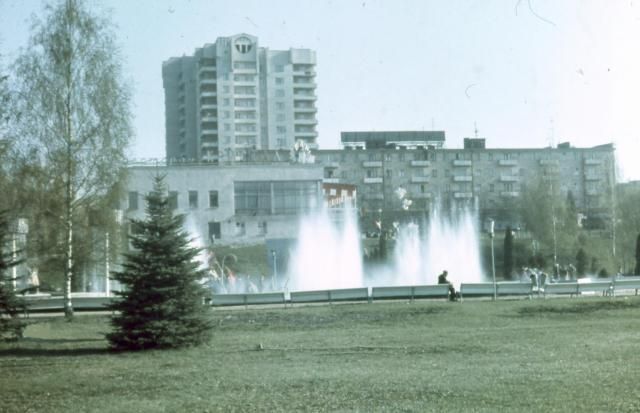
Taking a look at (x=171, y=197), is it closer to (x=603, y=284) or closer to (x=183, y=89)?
(x=603, y=284)

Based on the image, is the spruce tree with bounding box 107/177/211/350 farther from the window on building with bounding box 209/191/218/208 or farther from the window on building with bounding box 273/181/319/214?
the window on building with bounding box 273/181/319/214

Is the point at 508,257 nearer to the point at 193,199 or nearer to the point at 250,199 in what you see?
the point at 250,199

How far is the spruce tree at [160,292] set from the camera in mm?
20203

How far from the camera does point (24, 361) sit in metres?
18.1

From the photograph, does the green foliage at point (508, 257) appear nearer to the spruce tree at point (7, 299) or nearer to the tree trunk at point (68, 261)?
the tree trunk at point (68, 261)

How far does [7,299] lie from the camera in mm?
19938

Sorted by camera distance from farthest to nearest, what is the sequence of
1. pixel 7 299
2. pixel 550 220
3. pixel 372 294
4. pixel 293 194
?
pixel 550 220, pixel 293 194, pixel 372 294, pixel 7 299

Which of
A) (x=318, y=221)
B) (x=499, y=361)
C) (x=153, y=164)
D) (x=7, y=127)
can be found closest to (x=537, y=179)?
(x=318, y=221)

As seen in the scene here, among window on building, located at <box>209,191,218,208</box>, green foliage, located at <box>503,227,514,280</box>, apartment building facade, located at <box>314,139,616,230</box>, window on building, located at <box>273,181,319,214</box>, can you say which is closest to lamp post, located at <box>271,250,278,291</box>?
window on building, located at <box>273,181,319,214</box>

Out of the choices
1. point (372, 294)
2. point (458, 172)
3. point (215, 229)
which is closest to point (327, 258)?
point (215, 229)

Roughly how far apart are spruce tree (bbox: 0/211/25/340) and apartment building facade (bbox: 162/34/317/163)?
97.7 metres

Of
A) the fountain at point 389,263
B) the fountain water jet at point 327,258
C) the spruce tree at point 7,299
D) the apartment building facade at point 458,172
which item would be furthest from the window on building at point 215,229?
the spruce tree at point 7,299

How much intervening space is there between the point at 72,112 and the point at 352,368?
69.8 ft

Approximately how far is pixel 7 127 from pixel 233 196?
161 ft
